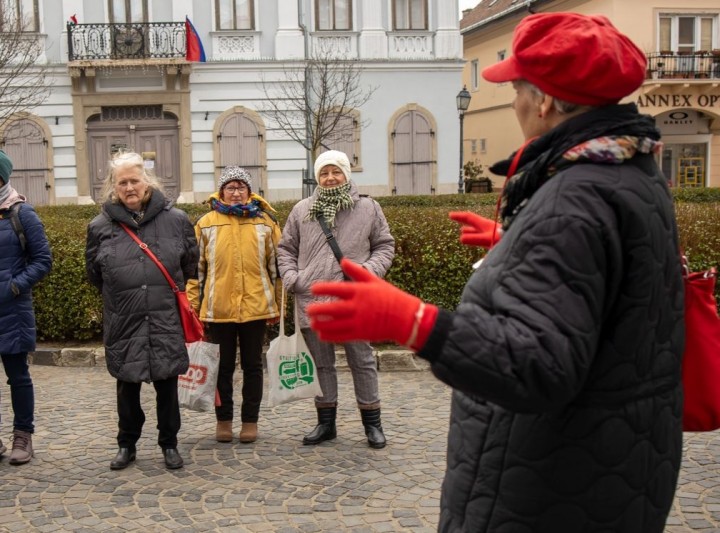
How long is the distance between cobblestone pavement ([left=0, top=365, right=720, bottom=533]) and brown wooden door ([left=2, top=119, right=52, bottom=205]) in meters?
20.0

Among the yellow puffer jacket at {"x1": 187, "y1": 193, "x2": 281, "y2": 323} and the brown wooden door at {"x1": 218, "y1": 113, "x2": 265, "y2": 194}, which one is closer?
the yellow puffer jacket at {"x1": 187, "y1": 193, "x2": 281, "y2": 323}

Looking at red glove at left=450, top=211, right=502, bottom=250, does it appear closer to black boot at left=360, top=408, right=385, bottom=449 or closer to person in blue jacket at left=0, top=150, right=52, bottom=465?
black boot at left=360, top=408, right=385, bottom=449

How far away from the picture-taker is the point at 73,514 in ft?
15.5

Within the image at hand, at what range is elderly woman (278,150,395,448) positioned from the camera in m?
5.90

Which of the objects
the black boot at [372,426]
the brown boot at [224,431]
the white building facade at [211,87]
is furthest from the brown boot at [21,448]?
the white building facade at [211,87]

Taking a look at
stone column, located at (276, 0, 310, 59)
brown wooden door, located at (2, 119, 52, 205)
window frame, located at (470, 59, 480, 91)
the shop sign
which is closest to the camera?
brown wooden door, located at (2, 119, 52, 205)

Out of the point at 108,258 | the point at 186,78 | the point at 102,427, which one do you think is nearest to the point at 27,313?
the point at 108,258

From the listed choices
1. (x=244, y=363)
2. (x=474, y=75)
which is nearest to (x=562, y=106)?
(x=244, y=363)

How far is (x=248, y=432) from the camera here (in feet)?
19.8

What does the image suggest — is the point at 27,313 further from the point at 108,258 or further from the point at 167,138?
the point at 167,138

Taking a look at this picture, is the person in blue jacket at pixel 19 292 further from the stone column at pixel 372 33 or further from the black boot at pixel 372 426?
the stone column at pixel 372 33

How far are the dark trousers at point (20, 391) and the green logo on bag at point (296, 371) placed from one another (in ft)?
5.56

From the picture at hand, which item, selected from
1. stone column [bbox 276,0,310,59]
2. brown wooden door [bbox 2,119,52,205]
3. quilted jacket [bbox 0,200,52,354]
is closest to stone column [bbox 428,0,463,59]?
stone column [bbox 276,0,310,59]

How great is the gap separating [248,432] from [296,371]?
0.58 metres
